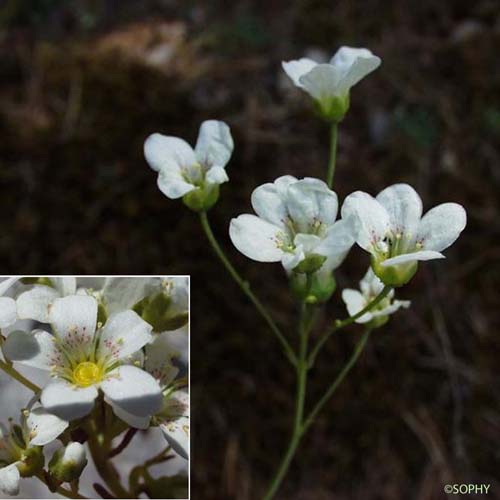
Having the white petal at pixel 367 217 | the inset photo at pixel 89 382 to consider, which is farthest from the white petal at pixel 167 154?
the white petal at pixel 367 217

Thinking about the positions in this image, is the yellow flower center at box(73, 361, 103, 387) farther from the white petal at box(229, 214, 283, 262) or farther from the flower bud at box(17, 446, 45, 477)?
the white petal at box(229, 214, 283, 262)

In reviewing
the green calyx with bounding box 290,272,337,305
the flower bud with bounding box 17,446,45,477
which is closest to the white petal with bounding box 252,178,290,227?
the green calyx with bounding box 290,272,337,305

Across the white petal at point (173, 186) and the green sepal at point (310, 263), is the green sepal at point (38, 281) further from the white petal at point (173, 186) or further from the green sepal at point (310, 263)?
the green sepal at point (310, 263)

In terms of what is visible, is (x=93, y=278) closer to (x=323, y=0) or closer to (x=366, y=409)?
(x=366, y=409)

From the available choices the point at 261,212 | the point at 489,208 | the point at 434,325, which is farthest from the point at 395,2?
the point at 261,212

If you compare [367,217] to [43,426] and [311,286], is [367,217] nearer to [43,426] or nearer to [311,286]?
[311,286]

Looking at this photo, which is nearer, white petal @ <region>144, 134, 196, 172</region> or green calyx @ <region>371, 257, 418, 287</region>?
green calyx @ <region>371, 257, 418, 287</region>

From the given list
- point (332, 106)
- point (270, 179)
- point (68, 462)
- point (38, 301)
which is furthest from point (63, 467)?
point (270, 179)
